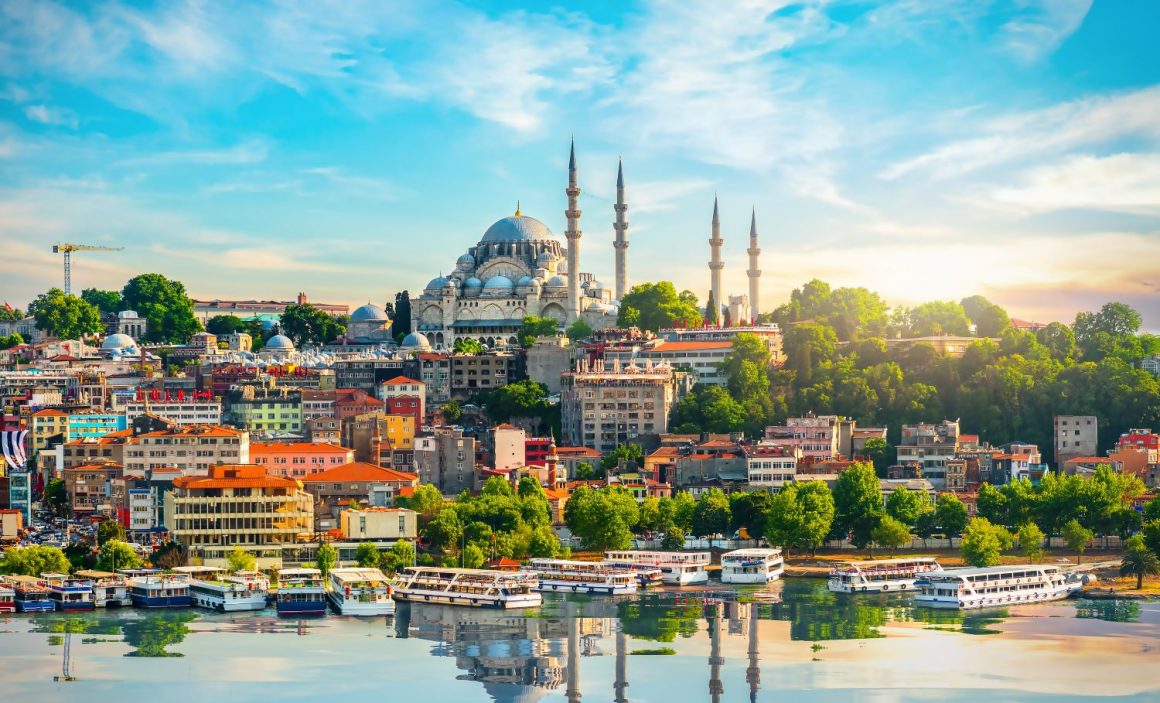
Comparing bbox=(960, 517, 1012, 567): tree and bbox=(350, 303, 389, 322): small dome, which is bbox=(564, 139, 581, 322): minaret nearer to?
bbox=(350, 303, 389, 322): small dome

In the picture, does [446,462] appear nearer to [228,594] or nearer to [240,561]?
[240,561]

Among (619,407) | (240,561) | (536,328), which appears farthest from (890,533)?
(536,328)

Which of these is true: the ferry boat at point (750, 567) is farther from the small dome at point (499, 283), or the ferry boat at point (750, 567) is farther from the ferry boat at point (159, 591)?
the small dome at point (499, 283)

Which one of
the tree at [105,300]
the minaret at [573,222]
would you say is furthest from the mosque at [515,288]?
the tree at [105,300]

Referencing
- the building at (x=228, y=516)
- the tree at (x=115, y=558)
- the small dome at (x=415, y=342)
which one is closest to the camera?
the tree at (x=115, y=558)

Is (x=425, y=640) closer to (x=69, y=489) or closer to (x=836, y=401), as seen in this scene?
(x=69, y=489)

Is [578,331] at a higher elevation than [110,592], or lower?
higher
